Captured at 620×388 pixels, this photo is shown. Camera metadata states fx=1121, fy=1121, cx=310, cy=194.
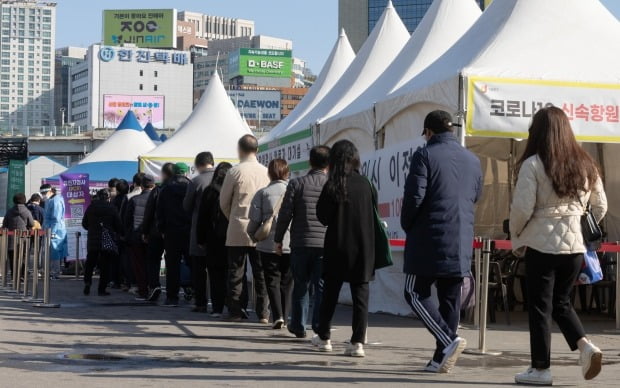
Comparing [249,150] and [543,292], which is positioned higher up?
[249,150]

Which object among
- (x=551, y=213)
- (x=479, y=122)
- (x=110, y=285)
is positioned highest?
(x=479, y=122)

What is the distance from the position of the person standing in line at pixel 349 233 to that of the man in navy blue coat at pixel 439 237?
1.06 m

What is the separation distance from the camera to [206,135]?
81.7ft

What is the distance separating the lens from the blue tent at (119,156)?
91.3 ft

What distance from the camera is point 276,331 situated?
443 inches

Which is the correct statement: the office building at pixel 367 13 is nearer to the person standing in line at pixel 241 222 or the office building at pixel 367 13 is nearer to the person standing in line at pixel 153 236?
the person standing in line at pixel 153 236

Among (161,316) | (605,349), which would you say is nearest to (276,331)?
(161,316)

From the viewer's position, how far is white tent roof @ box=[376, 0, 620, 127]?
39.2 ft

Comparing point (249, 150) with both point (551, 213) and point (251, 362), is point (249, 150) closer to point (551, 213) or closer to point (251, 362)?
point (251, 362)

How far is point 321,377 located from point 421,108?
19.3 feet

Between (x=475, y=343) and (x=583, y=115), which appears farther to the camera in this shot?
(x=583, y=115)

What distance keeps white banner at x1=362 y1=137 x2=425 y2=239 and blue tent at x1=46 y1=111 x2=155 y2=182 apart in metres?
14.0

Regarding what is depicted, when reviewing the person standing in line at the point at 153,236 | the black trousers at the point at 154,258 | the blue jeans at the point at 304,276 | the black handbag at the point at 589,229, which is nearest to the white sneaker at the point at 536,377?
the black handbag at the point at 589,229

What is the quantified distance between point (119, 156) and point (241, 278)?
17459 millimetres
